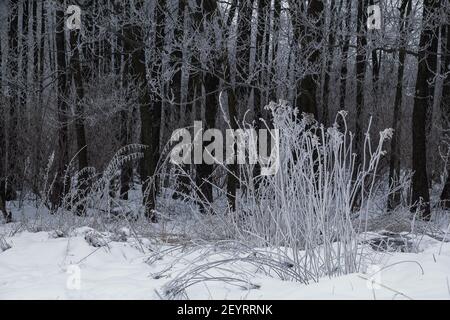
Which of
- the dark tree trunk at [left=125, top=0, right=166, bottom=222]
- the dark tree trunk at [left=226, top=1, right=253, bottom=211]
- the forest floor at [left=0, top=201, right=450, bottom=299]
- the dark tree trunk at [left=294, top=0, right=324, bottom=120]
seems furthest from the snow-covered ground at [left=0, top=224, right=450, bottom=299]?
the dark tree trunk at [left=125, top=0, right=166, bottom=222]

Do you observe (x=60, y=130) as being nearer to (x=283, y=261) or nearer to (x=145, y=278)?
(x=145, y=278)

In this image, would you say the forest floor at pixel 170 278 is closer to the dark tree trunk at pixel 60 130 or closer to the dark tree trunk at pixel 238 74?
the dark tree trunk at pixel 238 74

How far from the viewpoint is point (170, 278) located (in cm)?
370

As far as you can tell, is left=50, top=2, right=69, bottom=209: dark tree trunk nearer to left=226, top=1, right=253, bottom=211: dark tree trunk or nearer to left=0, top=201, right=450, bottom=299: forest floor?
left=226, top=1, right=253, bottom=211: dark tree trunk

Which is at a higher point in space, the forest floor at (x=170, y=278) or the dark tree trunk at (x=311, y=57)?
the dark tree trunk at (x=311, y=57)

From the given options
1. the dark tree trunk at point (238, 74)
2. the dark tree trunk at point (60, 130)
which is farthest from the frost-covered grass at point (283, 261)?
the dark tree trunk at point (60, 130)

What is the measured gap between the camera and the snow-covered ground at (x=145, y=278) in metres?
3.03

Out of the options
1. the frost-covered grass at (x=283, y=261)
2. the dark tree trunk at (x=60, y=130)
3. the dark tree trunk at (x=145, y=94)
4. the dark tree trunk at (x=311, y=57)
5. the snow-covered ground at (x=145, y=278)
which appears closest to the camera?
the snow-covered ground at (x=145, y=278)

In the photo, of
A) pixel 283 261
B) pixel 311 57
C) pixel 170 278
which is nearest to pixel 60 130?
pixel 311 57

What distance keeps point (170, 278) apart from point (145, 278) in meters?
0.19

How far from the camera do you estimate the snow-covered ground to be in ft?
9.94

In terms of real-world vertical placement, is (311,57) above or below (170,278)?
above

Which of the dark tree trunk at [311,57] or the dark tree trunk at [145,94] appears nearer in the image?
the dark tree trunk at [311,57]
